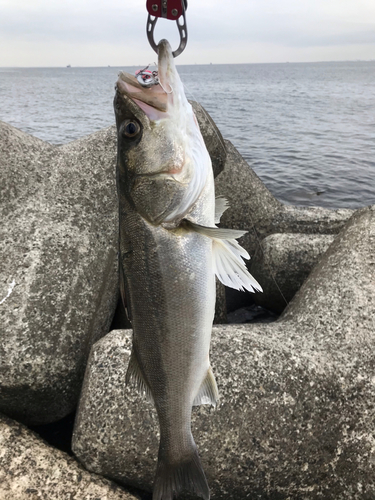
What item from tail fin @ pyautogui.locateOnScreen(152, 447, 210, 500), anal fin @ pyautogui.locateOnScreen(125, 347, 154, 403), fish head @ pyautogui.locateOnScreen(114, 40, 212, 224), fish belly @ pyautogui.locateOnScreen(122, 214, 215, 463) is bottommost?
tail fin @ pyautogui.locateOnScreen(152, 447, 210, 500)

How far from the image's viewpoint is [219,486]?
3.52m

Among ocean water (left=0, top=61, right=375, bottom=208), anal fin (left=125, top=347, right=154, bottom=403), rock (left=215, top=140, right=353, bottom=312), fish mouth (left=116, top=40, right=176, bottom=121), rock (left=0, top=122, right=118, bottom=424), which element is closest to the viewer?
fish mouth (left=116, top=40, right=176, bottom=121)

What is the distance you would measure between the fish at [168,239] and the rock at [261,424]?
102 cm

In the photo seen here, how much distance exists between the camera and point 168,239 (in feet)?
8.00

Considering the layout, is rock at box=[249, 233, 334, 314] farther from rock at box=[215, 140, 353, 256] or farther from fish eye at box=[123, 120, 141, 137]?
fish eye at box=[123, 120, 141, 137]

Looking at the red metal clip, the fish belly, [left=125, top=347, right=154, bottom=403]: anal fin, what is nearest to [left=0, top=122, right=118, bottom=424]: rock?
[left=125, top=347, right=154, bottom=403]: anal fin

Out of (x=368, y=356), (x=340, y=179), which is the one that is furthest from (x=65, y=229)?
(x=340, y=179)

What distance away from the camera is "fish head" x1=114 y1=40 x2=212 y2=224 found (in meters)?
2.35

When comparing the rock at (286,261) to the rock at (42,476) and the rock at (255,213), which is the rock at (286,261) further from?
the rock at (42,476)

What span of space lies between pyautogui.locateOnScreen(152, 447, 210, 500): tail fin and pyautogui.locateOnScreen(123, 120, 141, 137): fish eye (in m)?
1.96

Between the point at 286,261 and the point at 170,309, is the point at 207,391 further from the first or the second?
the point at 286,261

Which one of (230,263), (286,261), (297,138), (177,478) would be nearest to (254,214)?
(286,261)

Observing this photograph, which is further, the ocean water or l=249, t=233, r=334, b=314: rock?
the ocean water

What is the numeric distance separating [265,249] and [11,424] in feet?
13.3
